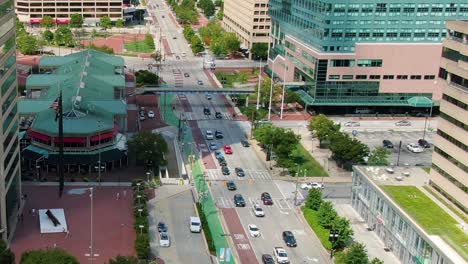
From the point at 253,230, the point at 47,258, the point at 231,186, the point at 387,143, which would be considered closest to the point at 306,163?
the point at 231,186

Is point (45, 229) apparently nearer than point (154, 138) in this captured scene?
Yes

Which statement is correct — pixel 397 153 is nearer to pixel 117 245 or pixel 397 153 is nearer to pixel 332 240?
pixel 332 240

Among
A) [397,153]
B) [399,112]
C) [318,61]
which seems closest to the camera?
[397,153]

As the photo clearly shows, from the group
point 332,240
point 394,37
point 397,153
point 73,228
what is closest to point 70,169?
point 73,228

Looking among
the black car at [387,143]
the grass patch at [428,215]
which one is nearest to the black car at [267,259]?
the grass patch at [428,215]

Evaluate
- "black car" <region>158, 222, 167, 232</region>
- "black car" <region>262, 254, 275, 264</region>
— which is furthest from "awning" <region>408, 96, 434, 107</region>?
"black car" <region>158, 222, 167, 232</region>

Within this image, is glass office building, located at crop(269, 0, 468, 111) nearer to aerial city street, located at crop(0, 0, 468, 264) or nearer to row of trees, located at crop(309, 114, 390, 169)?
aerial city street, located at crop(0, 0, 468, 264)
